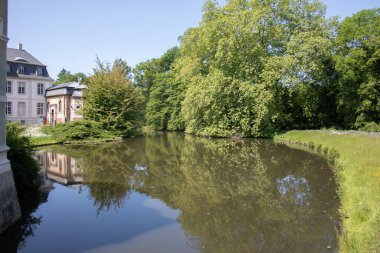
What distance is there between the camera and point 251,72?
33500mm

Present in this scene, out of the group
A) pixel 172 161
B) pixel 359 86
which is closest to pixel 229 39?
pixel 359 86

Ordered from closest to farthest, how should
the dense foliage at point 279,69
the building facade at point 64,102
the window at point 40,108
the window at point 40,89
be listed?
the dense foliage at point 279,69 < the building facade at point 64,102 < the window at point 40,89 < the window at point 40,108

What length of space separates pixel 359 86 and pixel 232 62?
12741 millimetres

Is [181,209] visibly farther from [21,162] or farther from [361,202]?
[21,162]

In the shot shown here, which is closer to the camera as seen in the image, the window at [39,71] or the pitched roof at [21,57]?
the pitched roof at [21,57]

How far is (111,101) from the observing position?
32625 millimetres

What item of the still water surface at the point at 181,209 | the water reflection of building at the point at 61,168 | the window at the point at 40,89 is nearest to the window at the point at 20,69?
the window at the point at 40,89

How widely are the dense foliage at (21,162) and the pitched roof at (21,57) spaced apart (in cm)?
3497

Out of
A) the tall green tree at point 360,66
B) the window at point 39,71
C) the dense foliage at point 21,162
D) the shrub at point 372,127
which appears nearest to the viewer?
the dense foliage at point 21,162

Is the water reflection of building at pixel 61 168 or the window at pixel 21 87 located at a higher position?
the window at pixel 21 87

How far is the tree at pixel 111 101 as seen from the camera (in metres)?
32.2

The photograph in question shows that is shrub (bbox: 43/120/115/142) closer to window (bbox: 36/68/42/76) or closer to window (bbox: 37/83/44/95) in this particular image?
window (bbox: 37/83/44/95)

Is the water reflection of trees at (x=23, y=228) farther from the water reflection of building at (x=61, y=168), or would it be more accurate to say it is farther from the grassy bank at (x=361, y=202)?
the grassy bank at (x=361, y=202)

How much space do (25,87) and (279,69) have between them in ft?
106
